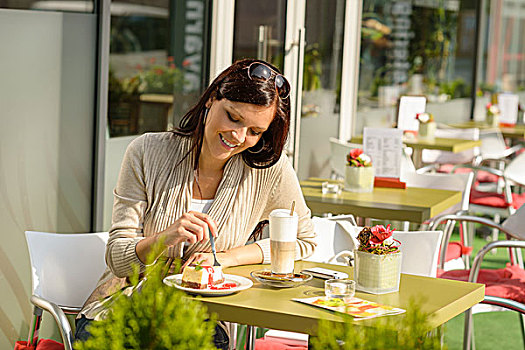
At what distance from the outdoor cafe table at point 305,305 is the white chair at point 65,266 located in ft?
1.76

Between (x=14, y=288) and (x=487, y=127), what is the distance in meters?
6.15

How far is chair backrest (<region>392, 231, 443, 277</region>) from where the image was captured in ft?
9.53

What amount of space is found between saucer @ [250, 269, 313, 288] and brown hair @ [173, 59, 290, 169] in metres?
0.42

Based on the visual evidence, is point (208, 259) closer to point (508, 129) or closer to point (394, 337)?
point (394, 337)

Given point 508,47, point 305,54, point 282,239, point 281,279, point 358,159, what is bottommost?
point 281,279

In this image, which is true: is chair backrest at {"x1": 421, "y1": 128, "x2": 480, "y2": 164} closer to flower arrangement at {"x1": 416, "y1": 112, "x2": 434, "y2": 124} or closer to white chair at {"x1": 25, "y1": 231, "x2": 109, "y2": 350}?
flower arrangement at {"x1": 416, "y1": 112, "x2": 434, "y2": 124}

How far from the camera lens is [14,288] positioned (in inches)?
125

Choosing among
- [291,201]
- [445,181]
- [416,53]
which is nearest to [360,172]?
[445,181]

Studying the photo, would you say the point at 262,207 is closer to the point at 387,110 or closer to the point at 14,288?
the point at 14,288

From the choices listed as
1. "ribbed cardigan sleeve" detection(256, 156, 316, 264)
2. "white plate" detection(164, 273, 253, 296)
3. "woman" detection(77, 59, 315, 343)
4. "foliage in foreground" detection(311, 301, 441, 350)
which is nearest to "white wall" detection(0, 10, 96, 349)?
"woman" detection(77, 59, 315, 343)

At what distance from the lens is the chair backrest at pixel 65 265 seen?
8.21 ft

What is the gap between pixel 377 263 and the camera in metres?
2.11

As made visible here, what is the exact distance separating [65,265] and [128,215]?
0.36 metres

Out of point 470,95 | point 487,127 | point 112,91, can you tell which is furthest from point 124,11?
point 470,95
